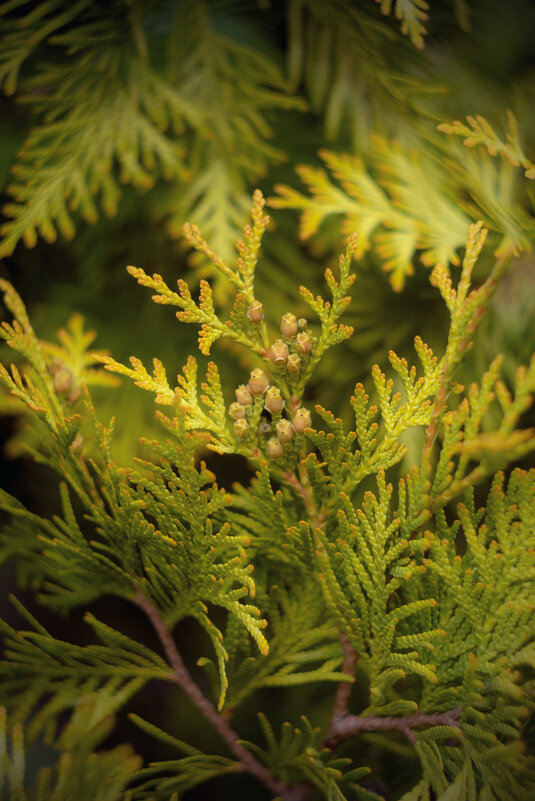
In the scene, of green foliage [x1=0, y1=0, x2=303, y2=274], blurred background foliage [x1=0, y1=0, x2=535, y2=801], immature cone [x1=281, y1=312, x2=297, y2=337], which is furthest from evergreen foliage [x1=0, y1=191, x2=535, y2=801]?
green foliage [x1=0, y1=0, x2=303, y2=274]

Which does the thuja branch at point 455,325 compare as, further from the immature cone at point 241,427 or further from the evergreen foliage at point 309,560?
the immature cone at point 241,427

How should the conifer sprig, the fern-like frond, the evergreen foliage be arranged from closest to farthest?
the evergreen foliage
the conifer sprig
the fern-like frond

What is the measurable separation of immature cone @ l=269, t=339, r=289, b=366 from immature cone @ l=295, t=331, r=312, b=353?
0.01 meters

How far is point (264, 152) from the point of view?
30.3 inches

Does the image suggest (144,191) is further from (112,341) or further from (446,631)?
(446,631)

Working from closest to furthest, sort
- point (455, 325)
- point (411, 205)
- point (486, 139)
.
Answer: point (455, 325) < point (486, 139) < point (411, 205)

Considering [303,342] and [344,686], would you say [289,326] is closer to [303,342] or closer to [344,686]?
[303,342]

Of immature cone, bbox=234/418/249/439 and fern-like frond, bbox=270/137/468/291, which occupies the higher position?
fern-like frond, bbox=270/137/468/291

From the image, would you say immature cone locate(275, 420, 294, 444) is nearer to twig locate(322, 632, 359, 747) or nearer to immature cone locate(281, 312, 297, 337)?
immature cone locate(281, 312, 297, 337)

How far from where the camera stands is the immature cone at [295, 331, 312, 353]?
0.50m

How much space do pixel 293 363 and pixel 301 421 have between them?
5 centimetres

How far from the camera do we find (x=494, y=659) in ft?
1.60

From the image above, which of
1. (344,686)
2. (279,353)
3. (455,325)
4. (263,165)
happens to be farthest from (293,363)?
(263,165)

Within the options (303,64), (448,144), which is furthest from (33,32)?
(448,144)
